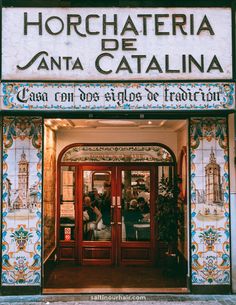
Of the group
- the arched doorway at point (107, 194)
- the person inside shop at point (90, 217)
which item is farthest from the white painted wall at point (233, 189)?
the person inside shop at point (90, 217)

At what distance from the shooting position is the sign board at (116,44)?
Result: 6984 millimetres

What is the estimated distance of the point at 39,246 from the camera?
23.3 feet

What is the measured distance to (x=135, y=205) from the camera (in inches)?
386

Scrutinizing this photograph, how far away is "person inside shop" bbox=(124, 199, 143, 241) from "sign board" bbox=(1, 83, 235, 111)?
3.57 metres

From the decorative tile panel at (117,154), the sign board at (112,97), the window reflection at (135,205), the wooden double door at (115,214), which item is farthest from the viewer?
the decorative tile panel at (117,154)

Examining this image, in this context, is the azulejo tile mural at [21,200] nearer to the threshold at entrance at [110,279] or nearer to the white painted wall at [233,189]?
the threshold at entrance at [110,279]

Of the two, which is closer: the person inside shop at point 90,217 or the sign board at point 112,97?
the sign board at point 112,97

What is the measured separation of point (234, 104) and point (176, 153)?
320 cm

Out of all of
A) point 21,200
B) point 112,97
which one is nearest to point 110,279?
point 21,200

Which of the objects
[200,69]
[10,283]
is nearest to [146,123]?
[200,69]

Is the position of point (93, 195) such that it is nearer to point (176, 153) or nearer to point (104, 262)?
point (104, 262)

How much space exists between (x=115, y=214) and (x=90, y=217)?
0.60 metres

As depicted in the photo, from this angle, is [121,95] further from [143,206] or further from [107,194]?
[143,206]

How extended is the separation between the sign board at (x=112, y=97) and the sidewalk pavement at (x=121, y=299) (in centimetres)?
305
